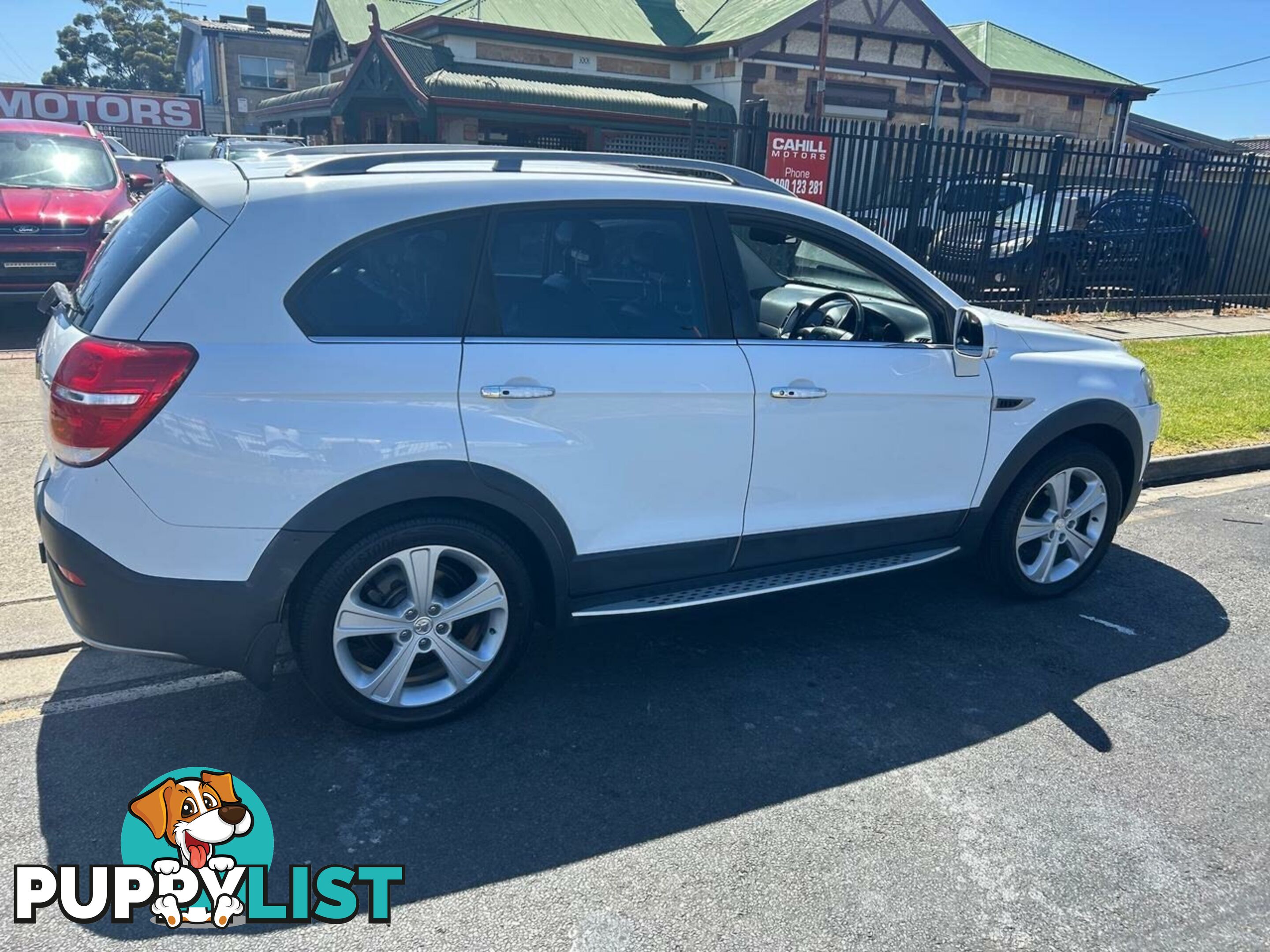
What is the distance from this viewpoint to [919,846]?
287 centimetres

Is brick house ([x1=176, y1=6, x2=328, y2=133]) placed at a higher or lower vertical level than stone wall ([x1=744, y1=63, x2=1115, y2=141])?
higher

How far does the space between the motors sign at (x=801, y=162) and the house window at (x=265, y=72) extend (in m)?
34.0

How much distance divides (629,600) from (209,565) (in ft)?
4.65

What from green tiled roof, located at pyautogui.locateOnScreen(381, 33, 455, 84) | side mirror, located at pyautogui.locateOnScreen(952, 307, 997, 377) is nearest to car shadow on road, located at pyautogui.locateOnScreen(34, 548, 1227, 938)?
side mirror, located at pyautogui.locateOnScreen(952, 307, 997, 377)

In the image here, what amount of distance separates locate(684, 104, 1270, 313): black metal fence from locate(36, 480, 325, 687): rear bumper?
28.5 ft

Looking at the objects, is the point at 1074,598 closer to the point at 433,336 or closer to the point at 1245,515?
the point at 1245,515

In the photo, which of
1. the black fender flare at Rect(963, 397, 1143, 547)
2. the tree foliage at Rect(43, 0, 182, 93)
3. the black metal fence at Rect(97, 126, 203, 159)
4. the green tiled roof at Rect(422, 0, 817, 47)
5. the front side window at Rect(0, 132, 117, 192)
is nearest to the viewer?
the black fender flare at Rect(963, 397, 1143, 547)

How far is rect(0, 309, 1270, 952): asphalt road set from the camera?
257cm

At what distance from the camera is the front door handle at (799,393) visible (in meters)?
3.56

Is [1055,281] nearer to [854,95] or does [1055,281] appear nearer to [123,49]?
[854,95]

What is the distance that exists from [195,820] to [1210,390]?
28.9 ft

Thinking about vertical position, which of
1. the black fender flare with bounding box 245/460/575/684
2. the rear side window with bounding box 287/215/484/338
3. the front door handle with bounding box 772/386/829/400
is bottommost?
the black fender flare with bounding box 245/460/575/684

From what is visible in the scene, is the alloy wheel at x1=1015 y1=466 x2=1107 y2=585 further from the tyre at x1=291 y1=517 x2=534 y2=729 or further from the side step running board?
the tyre at x1=291 y1=517 x2=534 y2=729

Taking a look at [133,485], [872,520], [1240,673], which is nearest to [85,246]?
[133,485]
